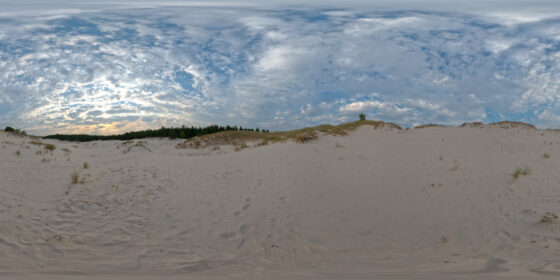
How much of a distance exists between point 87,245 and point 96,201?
9.42ft

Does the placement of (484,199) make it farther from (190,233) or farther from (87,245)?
(87,245)

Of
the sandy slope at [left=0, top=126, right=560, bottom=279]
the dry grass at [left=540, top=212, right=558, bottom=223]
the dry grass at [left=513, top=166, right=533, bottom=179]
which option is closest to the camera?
the sandy slope at [left=0, top=126, right=560, bottom=279]

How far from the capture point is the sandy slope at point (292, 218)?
6125 millimetres

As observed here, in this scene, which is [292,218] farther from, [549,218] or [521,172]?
[521,172]

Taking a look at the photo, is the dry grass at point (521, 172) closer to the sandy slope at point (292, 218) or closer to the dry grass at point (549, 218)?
the sandy slope at point (292, 218)

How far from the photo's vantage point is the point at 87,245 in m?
7.25

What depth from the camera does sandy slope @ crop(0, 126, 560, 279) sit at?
6.12 metres

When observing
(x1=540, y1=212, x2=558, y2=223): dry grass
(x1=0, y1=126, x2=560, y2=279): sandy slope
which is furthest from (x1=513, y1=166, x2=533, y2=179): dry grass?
(x1=540, y1=212, x2=558, y2=223): dry grass

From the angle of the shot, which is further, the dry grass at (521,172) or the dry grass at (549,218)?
the dry grass at (521,172)

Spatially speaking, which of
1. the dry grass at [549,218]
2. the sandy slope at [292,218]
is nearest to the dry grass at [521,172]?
the sandy slope at [292,218]

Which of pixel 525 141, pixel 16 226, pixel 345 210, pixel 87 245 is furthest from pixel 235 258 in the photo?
pixel 525 141

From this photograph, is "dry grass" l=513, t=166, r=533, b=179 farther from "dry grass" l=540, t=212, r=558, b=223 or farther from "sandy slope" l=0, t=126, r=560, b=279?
"dry grass" l=540, t=212, r=558, b=223

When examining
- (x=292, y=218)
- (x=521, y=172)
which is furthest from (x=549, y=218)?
(x=292, y=218)

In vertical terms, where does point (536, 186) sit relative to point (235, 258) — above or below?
above
